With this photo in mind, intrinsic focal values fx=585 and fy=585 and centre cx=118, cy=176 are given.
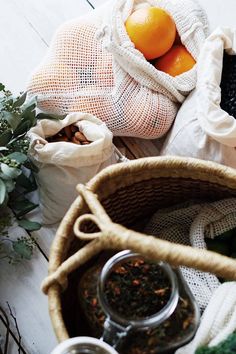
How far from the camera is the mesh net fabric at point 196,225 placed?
914 mm

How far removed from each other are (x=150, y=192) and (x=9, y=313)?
1.12 ft

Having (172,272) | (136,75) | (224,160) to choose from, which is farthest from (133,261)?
(136,75)

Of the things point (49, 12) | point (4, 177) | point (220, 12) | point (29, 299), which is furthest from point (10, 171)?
point (220, 12)

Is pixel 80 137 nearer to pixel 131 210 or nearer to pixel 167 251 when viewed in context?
pixel 131 210

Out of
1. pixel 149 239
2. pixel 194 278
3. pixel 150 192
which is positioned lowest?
pixel 194 278

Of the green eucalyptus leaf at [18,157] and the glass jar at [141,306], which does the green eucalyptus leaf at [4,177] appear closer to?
the green eucalyptus leaf at [18,157]

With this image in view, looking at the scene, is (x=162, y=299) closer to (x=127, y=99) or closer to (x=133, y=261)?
(x=133, y=261)

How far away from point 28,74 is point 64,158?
11.5 inches

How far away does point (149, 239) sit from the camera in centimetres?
67

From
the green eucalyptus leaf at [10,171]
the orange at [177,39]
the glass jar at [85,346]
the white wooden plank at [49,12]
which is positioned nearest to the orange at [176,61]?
the orange at [177,39]

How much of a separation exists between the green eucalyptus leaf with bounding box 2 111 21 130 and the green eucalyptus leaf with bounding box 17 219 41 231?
0.17m

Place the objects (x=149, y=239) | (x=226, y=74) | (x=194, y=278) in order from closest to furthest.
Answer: (x=149, y=239) → (x=194, y=278) → (x=226, y=74)

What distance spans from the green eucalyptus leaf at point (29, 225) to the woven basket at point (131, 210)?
0.16m

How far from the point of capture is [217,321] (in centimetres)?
81
